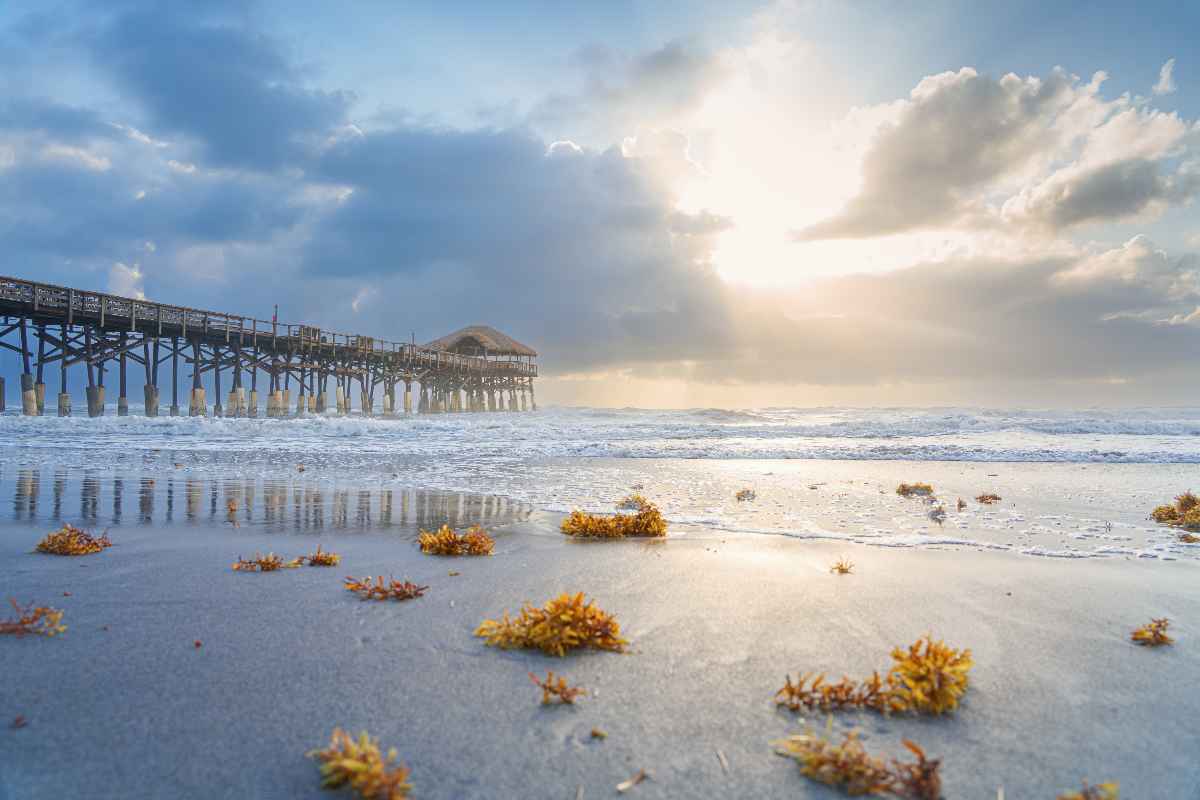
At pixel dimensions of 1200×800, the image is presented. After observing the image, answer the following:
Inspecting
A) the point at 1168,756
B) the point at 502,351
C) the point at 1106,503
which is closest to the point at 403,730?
the point at 1168,756

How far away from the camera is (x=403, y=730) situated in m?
2.08

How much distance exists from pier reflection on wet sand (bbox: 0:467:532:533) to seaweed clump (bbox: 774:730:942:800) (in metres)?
4.83

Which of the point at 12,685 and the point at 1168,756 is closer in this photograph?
the point at 1168,756

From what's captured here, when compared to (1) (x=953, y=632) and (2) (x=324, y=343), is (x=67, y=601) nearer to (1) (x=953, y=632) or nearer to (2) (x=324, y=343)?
(1) (x=953, y=632)

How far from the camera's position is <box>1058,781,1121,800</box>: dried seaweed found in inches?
67.1

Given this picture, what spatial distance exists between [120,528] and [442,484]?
4506 mm

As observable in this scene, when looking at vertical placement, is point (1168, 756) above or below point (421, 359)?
below

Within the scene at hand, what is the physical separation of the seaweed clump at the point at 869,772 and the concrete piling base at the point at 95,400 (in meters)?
34.7

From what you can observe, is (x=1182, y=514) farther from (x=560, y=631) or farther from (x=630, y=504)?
(x=560, y=631)

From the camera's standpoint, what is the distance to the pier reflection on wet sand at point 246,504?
622cm

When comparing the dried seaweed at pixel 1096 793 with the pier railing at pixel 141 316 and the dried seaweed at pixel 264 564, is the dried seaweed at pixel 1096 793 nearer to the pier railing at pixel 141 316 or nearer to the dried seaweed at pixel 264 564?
the dried seaweed at pixel 264 564

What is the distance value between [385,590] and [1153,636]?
4199 millimetres

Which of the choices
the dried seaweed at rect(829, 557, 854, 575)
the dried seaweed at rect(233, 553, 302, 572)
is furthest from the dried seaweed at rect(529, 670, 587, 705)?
the dried seaweed at rect(233, 553, 302, 572)

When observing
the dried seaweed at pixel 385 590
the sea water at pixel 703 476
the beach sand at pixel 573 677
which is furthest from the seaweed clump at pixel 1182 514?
the dried seaweed at pixel 385 590
